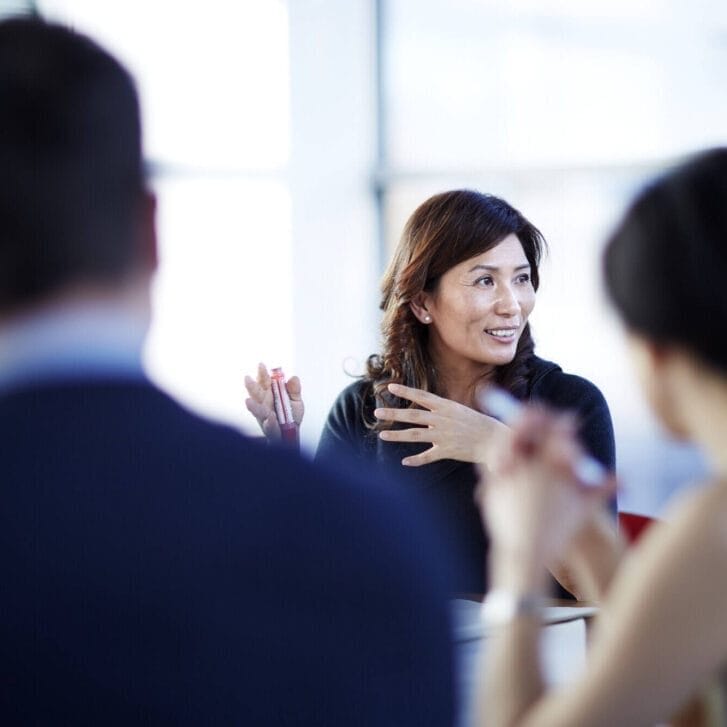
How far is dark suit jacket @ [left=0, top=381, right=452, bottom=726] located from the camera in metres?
0.81

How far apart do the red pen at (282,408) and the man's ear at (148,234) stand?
1.99 metres

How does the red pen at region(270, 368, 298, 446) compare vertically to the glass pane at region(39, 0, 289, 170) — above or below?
below

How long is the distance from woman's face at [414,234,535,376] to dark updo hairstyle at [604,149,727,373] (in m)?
1.71

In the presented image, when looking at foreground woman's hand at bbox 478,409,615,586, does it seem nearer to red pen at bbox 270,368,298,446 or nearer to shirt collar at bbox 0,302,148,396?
shirt collar at bbox 0,302,148,396

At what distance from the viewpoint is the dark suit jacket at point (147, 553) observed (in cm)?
81

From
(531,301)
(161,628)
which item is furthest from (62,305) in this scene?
(531,301)

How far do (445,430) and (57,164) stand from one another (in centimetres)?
186

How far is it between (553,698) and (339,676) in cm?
42

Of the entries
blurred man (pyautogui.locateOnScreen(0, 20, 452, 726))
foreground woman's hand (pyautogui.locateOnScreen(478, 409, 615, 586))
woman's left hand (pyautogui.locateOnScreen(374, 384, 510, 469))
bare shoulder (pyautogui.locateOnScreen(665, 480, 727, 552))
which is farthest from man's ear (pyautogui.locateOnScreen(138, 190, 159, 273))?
woman's left hand (pyautogui.locateOnScreen(374, 384, 510, 469))

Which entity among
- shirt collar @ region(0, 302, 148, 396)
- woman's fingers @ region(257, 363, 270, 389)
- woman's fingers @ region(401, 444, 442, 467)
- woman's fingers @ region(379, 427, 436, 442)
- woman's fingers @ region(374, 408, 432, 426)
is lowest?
woman's fingers @ region(401, 444, 442, 467)

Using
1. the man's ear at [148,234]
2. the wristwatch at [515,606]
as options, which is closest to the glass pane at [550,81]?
the wristwatch at [515,606]

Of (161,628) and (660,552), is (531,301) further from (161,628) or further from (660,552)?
(161,628)

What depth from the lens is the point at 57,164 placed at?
85 centimetres

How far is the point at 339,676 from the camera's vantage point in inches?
34.0
